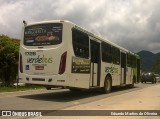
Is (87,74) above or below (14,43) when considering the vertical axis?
below

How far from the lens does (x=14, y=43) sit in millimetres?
26953

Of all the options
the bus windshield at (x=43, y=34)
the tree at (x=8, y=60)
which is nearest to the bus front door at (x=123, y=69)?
the tree at (x=8, y=60)

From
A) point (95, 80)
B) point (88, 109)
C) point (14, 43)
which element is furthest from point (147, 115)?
point (14, 43)

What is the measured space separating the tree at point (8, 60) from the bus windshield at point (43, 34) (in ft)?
28.9

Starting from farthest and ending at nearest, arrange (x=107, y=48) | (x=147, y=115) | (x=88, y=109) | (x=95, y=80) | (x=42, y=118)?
(x=107, y=48)
(x=95, y=80)
(x=88, y=109)
(x=147, y=115)
(x=42, y=118)

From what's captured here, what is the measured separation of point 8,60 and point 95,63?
864cm

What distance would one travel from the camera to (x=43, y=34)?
653 inches

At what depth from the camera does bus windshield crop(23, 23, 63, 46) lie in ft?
53.6

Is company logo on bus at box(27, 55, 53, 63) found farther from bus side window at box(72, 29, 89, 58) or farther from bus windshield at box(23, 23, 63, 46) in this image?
bus side window at box(72, 29, 89, 58)

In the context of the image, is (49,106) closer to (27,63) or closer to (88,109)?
(88,109)

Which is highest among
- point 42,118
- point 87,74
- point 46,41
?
point 46,41

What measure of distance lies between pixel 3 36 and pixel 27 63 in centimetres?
1114

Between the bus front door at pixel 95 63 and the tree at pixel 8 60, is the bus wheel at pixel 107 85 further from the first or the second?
the tree at pixel 8 60

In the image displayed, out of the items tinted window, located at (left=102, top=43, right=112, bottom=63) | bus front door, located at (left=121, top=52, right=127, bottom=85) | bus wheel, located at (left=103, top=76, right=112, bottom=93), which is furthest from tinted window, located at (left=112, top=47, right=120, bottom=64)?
bus wheel, located at (left=103, top=76, right=112, bottom=93)
